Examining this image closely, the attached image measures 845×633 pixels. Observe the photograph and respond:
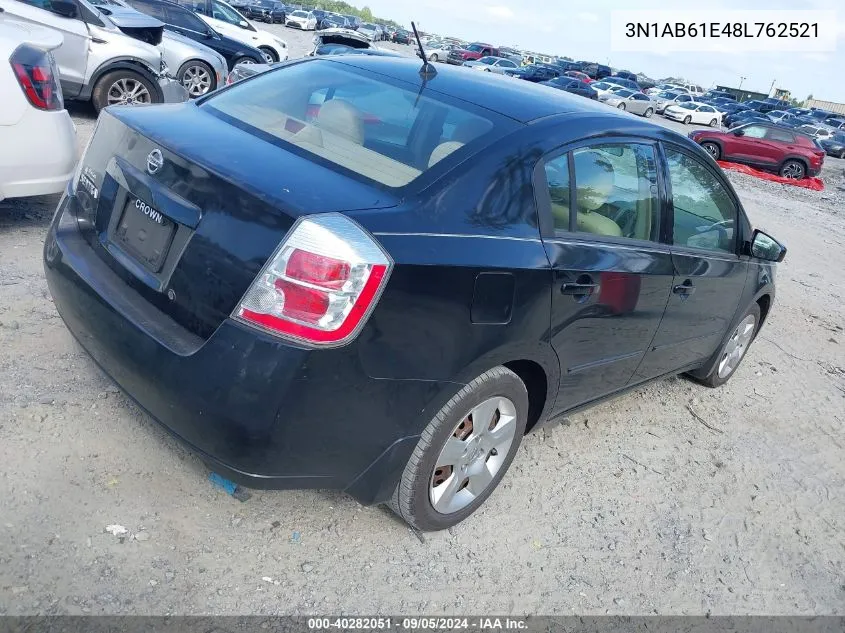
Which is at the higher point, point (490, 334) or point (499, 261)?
point (499, 261)

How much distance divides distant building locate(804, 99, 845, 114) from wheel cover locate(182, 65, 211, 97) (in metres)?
88.3

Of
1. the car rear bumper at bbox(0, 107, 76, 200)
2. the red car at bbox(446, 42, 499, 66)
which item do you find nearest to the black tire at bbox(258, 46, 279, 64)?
the car rear bumper at bbox(0, 107, 76, 200)

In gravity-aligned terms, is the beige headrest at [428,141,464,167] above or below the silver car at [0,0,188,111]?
above

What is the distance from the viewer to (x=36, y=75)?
174 inches

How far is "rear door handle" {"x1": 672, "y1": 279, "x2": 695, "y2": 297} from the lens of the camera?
360 cm

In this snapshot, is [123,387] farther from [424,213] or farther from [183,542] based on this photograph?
[424,213]

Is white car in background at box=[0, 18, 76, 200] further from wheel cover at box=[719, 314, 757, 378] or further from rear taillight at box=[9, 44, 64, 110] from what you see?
wheel cover at box=[719, 314, 757, 378]

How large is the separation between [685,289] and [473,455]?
1584 mm

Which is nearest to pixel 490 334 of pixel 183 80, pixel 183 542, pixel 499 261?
pixel 499 261

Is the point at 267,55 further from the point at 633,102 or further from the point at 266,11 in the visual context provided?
the point at 266,11

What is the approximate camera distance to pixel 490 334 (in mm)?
2547

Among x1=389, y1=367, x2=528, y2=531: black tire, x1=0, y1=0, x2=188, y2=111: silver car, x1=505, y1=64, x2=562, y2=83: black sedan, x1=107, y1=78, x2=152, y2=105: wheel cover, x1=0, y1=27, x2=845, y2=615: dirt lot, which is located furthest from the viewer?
x1=505, y1=64, x2=562, y2=83: black sedan

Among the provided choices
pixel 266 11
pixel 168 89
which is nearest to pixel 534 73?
pixel 266 11

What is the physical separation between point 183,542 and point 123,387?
23.2 inches
